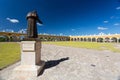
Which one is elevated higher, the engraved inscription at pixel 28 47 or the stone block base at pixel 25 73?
the engraved inscription at pixel 28 47

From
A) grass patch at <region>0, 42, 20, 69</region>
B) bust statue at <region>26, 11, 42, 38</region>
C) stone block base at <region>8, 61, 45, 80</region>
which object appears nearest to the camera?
stone block base at <region>8, 61, 45, 80</region>

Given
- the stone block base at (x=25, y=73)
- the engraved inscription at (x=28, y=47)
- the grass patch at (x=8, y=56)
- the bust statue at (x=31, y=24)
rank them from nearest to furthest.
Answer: the stone block base at (x=25, y=73)
the engraved inscription at (x=28, y=47)
the bust statue at (x=31, y=24)
the grass patch at (x=8, y=56)

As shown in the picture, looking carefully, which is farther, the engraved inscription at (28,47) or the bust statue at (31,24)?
the bust statue at (31,24)

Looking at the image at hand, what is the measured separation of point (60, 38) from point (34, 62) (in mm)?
94682

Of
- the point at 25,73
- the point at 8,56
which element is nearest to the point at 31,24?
the point at 25,73

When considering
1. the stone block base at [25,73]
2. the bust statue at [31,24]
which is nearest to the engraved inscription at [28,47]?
the bust statue at [31,24]

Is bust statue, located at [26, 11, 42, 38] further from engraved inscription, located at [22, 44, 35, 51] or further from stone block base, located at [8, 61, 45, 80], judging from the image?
stone block base, located at [8, 61, 45, 80]

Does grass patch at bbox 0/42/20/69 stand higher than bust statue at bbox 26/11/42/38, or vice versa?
bust statue at bbox 26/11/42/38

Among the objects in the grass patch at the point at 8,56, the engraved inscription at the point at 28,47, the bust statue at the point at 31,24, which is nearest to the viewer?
the engraved inscription at the point at 28,47

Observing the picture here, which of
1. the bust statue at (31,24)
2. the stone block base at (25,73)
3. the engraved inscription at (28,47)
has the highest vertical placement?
the bust statue at (31,24)

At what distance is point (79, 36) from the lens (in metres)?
99.4

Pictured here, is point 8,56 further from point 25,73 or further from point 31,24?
point 25,73

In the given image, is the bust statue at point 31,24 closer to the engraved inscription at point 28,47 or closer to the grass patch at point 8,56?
the engraved inscription at point 28,47

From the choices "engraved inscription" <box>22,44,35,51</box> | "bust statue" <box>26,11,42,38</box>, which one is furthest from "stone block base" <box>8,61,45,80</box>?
"bust statue" <box>26,11,42,38</box>
